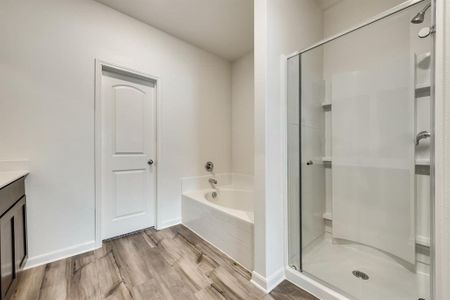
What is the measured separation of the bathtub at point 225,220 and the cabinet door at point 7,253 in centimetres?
147

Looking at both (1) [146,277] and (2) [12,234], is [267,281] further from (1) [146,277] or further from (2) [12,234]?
(2) [12,234]

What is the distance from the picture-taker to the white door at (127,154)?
83.0 inches

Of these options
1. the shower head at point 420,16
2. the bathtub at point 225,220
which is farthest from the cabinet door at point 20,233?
the shower head at point 420,16

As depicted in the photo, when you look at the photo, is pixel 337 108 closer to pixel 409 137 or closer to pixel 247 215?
pixel 409 137

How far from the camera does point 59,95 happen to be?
1734 millimetres

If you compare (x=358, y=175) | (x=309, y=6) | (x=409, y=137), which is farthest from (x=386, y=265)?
(x=309, y=6)

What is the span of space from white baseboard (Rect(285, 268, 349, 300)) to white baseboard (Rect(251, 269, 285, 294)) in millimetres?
89

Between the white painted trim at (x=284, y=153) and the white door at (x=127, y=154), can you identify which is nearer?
the white painted trim at (x=284, y=153)

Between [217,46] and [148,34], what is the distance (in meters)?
0.95

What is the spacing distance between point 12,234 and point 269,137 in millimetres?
1875

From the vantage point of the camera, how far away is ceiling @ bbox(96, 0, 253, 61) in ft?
6.47

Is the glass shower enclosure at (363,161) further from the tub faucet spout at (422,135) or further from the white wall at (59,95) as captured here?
the white wall at (59,95)

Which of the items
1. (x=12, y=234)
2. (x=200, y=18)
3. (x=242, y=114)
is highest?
(x=200, y=18)

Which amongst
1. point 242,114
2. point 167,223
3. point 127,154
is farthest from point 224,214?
point 242,114
